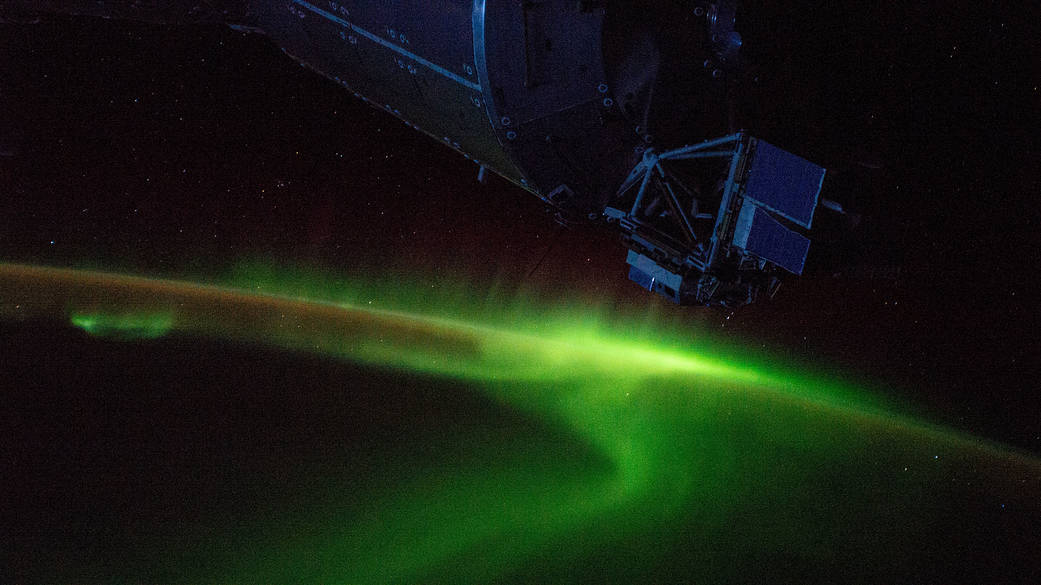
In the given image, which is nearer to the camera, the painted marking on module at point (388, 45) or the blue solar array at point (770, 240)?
the blue solar array at point (770, 240)

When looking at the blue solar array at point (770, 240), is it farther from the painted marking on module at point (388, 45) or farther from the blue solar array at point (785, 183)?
the painted marking on module at point (388, 45)

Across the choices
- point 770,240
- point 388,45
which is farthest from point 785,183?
point 388,45

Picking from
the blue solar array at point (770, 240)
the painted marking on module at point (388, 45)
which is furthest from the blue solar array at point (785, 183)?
the painted marking on module at point (388, 45)

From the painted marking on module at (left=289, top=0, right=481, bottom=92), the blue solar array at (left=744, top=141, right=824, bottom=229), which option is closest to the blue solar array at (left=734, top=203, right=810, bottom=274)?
the blue solar array at (left=744, top=141, right=824, bottom=229)

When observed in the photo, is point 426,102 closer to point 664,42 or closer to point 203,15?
point 664,42

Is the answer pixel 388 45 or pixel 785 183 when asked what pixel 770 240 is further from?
pixel 388 45

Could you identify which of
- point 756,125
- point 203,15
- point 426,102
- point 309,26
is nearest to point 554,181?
point 426,102

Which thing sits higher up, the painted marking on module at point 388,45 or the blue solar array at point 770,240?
the painted marking on module at point 388,45
